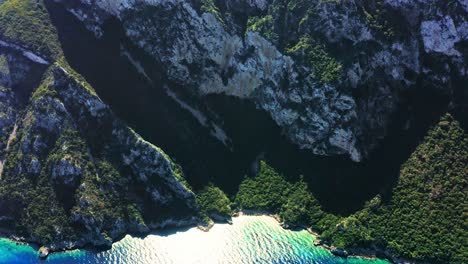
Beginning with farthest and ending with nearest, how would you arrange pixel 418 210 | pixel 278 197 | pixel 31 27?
pixel 31 27, pixel 278 197, pixel 418 210

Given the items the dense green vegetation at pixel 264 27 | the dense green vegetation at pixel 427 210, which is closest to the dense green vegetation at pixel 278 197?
the dense green vegetation at pixel 427 210

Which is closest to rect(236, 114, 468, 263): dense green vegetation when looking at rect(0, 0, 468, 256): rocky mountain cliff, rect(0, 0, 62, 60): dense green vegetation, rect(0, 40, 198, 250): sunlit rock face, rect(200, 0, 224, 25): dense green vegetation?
rect(0, 0, 468, 256): rocky mountain cliff

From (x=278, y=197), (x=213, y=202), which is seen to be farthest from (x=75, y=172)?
(x=278, y=197)

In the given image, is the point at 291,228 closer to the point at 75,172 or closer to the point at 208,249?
the point at 208,249

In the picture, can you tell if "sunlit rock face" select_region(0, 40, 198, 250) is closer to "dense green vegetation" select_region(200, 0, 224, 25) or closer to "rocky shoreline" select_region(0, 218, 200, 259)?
"rocky shoreline" select_region(0, 218, 200, 259)

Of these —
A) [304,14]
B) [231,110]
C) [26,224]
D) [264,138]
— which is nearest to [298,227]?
[264,138]

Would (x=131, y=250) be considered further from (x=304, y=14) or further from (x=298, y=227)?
(x=304, y=14)
